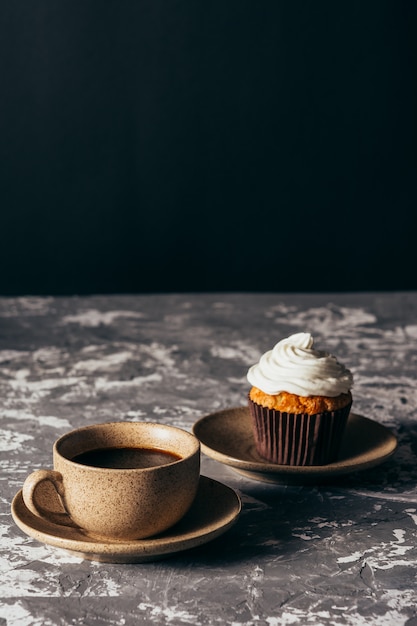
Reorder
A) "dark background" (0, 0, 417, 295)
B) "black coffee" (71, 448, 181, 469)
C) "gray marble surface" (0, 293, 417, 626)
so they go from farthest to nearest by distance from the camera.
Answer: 1. "dark background" (0, 0, 417, 295)
2. "black coffee" (71, 448, 181, 469)
3. "gray marble surface" (0, 293, 417, 626)

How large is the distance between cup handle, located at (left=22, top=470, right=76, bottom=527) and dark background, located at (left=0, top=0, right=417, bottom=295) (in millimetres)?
2339

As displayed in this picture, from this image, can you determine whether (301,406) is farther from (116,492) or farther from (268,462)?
(116,492)

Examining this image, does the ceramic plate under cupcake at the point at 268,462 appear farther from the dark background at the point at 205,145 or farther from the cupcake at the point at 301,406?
the dark background at the point at 205,145

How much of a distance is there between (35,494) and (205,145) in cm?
239

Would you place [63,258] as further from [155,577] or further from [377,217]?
[155,577]

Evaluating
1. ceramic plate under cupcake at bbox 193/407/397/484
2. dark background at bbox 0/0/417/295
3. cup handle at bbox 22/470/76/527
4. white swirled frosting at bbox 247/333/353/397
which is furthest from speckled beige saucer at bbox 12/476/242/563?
dark background at bbox 0/0/417/295

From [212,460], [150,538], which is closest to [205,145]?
[212,460]

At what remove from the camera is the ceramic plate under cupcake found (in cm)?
125

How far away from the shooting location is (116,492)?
1013mm

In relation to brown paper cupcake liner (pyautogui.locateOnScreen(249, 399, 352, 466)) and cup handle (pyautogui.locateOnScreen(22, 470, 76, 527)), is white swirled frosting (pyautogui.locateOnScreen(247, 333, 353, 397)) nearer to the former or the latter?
brown paper cupcake liner (pyautogui.locateOnScreen(249, 399, 352, 466))

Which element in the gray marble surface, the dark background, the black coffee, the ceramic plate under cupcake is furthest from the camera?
the dark background

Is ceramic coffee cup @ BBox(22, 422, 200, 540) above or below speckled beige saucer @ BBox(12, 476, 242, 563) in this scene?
above

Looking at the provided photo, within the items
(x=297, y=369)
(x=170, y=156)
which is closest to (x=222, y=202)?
(x=170, y=156)

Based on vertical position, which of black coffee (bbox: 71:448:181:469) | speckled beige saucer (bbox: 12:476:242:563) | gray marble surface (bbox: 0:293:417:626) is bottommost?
gray marble surface (bbox: 0:293:417:626)
